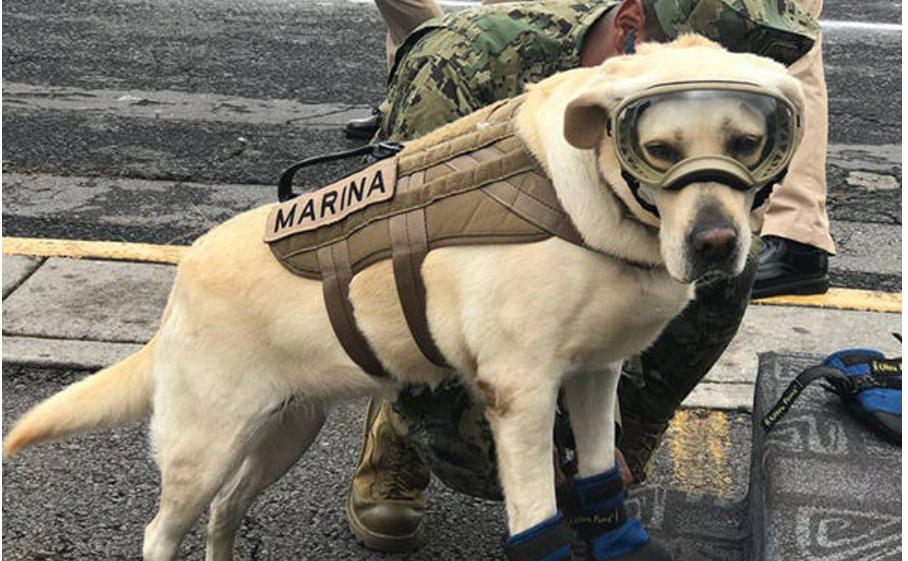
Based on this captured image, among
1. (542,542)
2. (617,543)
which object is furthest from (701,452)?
(542,542)

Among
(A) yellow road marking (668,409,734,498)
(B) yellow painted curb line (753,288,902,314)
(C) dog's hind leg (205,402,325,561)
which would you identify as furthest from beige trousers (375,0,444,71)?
(C) dog's hind leg (205,402,325,561)

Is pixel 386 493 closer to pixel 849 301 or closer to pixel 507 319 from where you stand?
pixel 507 319

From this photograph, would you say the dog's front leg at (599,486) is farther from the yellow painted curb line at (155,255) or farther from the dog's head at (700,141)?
the yellow painted curb line at (155,255)

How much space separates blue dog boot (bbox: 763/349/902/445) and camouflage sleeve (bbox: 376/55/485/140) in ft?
3.05

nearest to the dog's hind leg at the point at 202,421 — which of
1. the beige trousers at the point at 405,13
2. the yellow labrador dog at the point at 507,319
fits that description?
the yellow labrador dog at the point at 507,319

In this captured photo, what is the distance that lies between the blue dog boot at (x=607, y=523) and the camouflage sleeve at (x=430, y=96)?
0.86m

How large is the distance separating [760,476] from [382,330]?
96 cm

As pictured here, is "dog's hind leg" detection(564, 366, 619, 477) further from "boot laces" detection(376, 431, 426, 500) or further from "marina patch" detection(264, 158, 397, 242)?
"boot laces" detection(376, 431, 426, 500)

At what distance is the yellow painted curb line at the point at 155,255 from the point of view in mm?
4578

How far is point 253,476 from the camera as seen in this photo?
2.94 metres

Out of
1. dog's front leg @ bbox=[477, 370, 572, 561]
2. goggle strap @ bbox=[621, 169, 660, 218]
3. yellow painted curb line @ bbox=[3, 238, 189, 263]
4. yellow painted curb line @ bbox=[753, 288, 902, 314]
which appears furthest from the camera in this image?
yellow painted curb line @ bbox=[3, 238, 189, 263]

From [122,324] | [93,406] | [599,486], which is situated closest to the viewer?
[599,486]

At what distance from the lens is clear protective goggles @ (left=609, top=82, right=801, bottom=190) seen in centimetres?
194

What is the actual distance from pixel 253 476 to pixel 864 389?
1.36 metres
